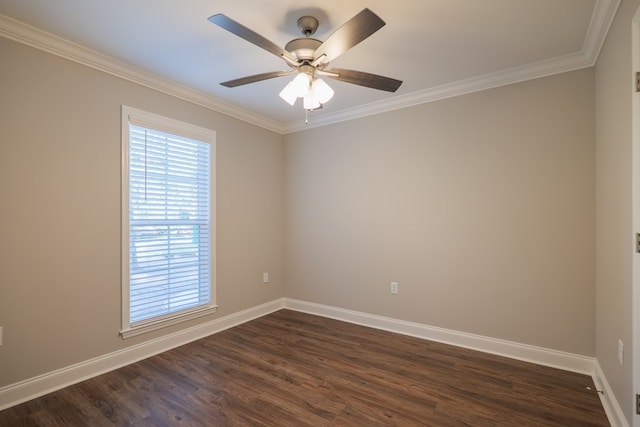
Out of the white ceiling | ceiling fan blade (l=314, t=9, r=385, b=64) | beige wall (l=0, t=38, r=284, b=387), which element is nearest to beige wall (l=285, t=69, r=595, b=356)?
the white ceiling

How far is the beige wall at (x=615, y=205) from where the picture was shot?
5.33 feet

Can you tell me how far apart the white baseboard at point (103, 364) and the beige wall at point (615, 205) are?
3279 millimetres

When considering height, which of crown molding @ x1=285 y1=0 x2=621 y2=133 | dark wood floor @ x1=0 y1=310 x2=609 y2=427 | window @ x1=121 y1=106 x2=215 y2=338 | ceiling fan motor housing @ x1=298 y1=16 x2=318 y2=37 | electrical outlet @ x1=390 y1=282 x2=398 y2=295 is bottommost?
dark wood floor @ x1=0 y1=310 x2=609 y2=427

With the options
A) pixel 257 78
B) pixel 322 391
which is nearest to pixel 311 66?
pixel 257 78

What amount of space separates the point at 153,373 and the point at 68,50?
256 centimetres

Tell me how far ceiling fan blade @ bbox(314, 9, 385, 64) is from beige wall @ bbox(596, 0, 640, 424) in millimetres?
1285

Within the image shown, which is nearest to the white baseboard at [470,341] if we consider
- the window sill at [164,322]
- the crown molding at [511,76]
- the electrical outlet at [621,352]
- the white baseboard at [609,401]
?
the white baseboard at [609,401]

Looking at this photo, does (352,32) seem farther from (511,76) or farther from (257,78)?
(511,76)

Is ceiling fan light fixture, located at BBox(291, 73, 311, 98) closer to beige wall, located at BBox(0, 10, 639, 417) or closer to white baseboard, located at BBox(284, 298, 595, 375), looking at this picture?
beige wall, located at BBox(0, 10, 639, 417)

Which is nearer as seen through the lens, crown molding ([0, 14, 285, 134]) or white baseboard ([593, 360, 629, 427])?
white baseboard ([593, 360, 629, 427])

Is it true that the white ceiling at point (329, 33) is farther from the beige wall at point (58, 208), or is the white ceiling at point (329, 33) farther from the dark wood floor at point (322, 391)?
the dark wood floor at point (322, 391)

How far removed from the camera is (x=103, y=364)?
2.46m

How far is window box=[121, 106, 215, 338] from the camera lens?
2.65m

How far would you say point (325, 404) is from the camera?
2.04 meters
